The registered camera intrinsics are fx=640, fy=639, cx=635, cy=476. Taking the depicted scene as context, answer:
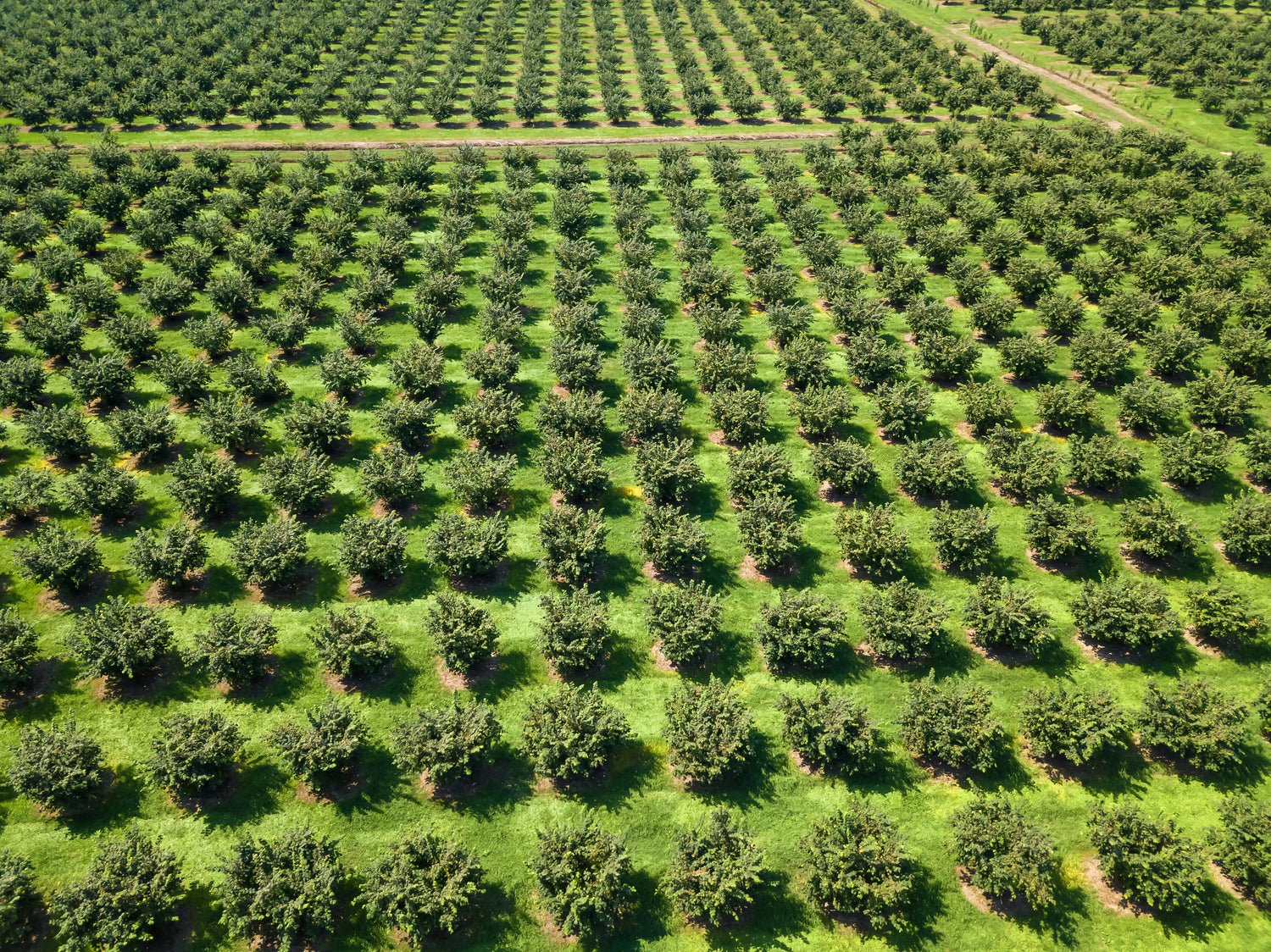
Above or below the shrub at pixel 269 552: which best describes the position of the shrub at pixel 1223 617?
below

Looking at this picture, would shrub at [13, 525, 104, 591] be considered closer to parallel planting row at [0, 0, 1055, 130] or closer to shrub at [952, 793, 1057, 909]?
shrub at [952, 793, 1057, 909]

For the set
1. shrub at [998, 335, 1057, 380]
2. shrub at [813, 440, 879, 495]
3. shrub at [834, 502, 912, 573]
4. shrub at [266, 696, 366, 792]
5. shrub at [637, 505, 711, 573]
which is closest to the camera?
shrub at [266, 696, 366, 792]

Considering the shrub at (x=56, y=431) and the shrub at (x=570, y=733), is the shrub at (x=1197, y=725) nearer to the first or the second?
the shrub at (x=570, y=733)

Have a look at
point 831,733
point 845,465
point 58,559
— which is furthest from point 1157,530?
point 58,559

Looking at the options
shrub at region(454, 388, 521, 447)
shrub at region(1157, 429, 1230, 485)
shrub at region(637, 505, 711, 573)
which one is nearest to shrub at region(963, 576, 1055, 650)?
shrub at region(637, 505, 711, 573)

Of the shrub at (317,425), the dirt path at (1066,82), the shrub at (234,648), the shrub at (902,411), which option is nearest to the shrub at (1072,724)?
the shrub at (902,411)

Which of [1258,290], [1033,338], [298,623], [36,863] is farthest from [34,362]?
[1258,290]

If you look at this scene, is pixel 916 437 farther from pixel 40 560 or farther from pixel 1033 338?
pixel 40 560
